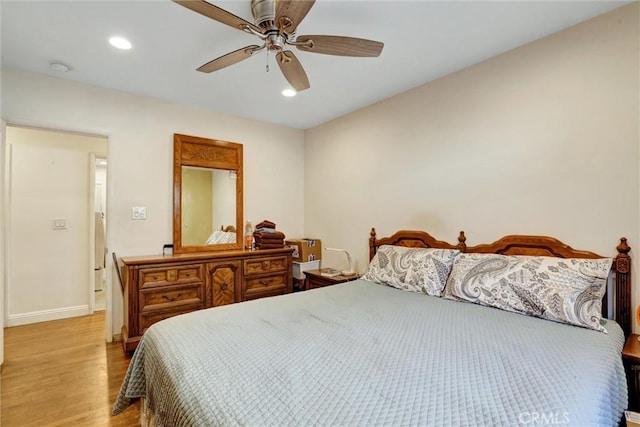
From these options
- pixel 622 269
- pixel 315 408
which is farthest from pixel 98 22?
pixel 622 269

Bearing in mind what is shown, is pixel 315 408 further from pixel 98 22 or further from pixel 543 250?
pixel 98 22

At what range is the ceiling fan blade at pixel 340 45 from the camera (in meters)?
1.62

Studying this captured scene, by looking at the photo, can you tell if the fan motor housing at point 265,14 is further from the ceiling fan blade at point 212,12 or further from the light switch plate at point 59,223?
the light switch plate at point 59,223

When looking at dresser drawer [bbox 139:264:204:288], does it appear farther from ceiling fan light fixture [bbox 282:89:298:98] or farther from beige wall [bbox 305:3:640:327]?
ceiling fan light fixture [bbox 282:89:298:98]

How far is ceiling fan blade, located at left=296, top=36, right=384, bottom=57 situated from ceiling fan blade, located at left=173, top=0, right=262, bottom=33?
276 mm

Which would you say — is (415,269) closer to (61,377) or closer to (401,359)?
(401,359)

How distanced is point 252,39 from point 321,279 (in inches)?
90.9

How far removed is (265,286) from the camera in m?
3.40

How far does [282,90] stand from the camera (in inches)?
118

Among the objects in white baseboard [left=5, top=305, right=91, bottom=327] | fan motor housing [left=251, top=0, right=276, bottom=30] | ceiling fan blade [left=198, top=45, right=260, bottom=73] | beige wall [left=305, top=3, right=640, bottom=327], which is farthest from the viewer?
white baseboard [left=5, top=305, right=91, bottom=327]

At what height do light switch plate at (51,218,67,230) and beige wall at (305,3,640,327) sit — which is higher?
beige wall at (305,3,640,327)

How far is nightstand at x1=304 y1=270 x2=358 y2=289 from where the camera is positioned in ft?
10.3

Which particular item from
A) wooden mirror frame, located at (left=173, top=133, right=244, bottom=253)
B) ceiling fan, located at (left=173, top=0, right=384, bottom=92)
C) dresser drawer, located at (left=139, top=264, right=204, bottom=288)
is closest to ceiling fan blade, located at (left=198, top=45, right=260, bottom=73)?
ceiling fan, located at (left=173, top=0, right=384, bottom=92)

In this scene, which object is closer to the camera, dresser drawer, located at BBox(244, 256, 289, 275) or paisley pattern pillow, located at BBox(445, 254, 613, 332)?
paisley pattern pillow, located at BBox(445, 254, 613, 332)
